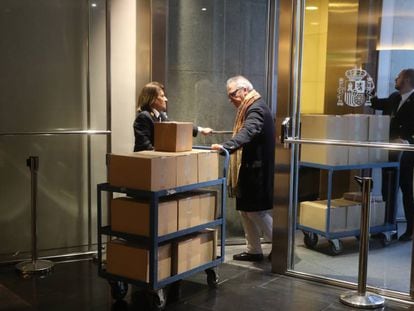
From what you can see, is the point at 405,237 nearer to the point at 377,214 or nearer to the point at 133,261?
the point at 377,214

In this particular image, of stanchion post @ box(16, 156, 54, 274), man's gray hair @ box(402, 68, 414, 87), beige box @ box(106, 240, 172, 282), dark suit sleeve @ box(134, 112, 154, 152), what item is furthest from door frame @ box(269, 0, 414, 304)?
stanchion post @ box(16, 156, 54, 274)

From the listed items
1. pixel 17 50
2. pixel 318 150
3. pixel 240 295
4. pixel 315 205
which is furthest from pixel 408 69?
pixel 17 50

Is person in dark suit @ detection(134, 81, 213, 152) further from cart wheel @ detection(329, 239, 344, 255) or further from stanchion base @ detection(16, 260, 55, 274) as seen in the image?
cart wheel @ detection(329, 239, 344, 255)

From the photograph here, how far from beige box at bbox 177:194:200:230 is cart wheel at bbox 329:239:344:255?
4.14 ft

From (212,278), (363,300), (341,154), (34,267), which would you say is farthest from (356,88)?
(34,267)

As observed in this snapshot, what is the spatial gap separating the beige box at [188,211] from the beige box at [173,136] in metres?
0.36

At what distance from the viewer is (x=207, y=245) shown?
13.6 ft

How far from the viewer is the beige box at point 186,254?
3.80 meters

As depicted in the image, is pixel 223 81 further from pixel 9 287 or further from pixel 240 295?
pixel 9 287

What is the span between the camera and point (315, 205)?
456 cm

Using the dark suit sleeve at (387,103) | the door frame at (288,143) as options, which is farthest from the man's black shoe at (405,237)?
the dark suit sleeve at (387,103)

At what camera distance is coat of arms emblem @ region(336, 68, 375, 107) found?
4090 millimetres

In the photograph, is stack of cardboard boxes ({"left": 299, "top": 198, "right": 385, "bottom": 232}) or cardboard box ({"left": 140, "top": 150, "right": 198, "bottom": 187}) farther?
stack of cardboard boxes ({"left": 299, "top": 198, "right": 385, "bottom": 232})

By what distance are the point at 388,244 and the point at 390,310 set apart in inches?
21.9
